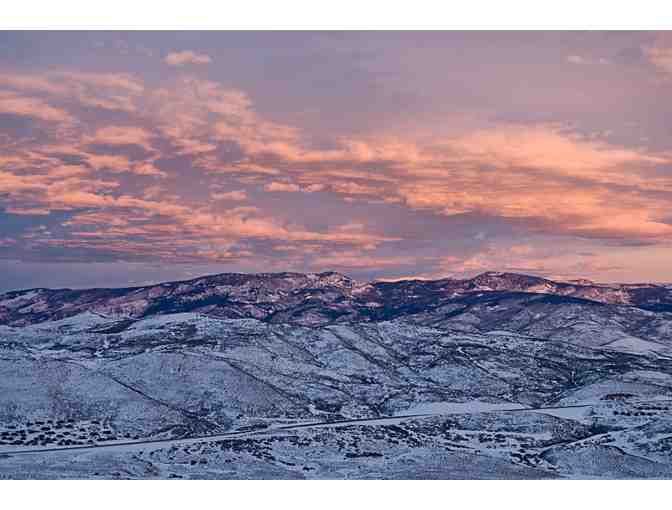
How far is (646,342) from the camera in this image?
12750cm

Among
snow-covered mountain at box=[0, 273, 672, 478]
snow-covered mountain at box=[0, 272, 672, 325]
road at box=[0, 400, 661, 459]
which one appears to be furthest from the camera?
snow-covered mountain at box=[0, 272, 672, 325]

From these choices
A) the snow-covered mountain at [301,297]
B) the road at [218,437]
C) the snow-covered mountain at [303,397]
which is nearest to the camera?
the snow-covered mountain at [303,397]

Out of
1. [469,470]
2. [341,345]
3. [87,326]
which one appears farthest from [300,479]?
[87,326]

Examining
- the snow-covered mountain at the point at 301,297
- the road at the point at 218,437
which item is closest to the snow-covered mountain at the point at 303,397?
the road at the point at 218,437

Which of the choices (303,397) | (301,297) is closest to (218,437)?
(303,397)

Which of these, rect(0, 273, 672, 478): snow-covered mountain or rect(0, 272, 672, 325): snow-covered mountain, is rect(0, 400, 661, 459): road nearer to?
rect(0, 273, 672, 478): snow-covered mountain

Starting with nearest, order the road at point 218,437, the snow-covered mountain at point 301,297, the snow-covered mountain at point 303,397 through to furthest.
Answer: the snow-covered mountain at point 303,397 → the road at point 218,437 → the snow-covered mountain at point 301,297

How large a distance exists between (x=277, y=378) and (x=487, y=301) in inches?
3583

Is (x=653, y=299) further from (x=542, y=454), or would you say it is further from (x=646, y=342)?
(x=542, y=454)

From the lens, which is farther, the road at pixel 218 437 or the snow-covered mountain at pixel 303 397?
the road at pixel 218 437

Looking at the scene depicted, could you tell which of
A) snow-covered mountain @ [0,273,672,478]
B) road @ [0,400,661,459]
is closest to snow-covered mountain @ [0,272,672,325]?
snow-covered mountain @ [0,273,672,478]

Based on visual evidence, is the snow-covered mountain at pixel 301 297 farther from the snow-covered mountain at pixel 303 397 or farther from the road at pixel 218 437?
the road at pixel 218 437

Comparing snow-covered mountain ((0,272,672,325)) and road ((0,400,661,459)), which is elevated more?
snow-covered mountain ((0,272,672,325))
